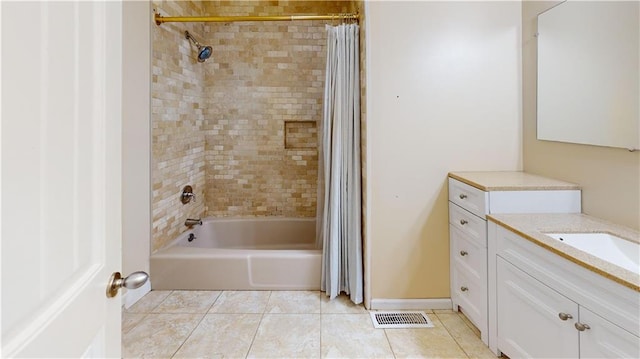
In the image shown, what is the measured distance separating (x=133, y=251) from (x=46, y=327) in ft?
7.45

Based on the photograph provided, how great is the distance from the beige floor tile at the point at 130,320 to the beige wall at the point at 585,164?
2.72 m

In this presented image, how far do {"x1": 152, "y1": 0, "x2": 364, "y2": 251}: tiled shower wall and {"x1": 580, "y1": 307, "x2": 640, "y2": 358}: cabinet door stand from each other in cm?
279

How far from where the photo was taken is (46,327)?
0.58 metres

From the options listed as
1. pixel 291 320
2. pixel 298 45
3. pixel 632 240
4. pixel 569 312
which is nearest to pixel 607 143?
pixel 632 240

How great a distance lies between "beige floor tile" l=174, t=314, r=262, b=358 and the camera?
6.70 feet

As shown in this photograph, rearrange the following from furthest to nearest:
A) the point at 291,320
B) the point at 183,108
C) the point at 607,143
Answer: the point at 183,108
the point at 291,320
the point at 607,143

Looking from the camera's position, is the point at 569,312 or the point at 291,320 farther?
the point at 291,320

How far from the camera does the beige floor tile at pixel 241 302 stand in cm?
255

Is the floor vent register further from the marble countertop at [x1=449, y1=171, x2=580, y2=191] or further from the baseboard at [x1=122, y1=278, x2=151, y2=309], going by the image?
the baseboard at [x1=122, y1=278, x2=151, y2=309]

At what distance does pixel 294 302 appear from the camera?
8.75 feet

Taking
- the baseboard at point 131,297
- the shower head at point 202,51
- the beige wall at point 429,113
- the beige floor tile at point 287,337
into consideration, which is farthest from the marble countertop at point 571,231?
the shower head at point 202,51

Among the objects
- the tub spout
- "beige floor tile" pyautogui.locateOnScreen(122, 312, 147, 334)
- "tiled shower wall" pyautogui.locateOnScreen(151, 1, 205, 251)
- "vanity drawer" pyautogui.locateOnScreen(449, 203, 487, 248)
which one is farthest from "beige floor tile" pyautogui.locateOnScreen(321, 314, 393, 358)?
the tub spout

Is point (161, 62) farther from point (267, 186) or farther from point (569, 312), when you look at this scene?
point (569, 312)

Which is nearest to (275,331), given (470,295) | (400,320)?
(400,320)
